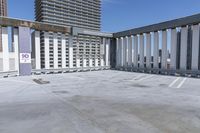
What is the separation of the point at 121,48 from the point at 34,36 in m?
15.1

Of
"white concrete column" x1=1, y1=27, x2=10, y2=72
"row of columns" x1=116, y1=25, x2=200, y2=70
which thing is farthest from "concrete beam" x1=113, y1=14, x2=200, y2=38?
"white concrete column" x1=1, y1=27, x2=10, y2=72

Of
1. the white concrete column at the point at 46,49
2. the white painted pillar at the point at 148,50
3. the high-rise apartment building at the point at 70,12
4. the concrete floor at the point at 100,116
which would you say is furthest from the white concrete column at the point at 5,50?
the high-rise apartment building at the point at 70,12

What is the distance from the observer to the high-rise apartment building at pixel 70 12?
283 ft

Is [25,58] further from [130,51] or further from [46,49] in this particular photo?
[130,51]

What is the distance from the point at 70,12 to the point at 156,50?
8367 centimetres

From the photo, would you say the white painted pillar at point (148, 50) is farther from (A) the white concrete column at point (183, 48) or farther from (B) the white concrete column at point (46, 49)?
(B) the white concrete column at point (46, 49)

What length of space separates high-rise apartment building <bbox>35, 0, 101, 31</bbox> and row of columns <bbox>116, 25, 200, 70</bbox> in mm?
68466

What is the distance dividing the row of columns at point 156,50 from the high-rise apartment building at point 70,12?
2696 inches

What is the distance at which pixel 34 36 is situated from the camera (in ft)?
70.2

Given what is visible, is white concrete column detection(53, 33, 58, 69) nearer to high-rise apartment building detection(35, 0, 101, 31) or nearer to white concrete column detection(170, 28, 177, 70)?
white concrete column detection(170, 28, 177, 70)

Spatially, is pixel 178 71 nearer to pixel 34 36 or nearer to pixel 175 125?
pixel 175 125

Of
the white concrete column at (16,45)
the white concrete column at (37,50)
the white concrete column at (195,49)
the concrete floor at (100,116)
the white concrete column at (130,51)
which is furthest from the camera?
the white concrete column at (130,51)

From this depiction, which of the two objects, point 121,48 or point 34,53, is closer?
point 34,53

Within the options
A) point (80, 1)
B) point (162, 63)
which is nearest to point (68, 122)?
point (162, 63)
